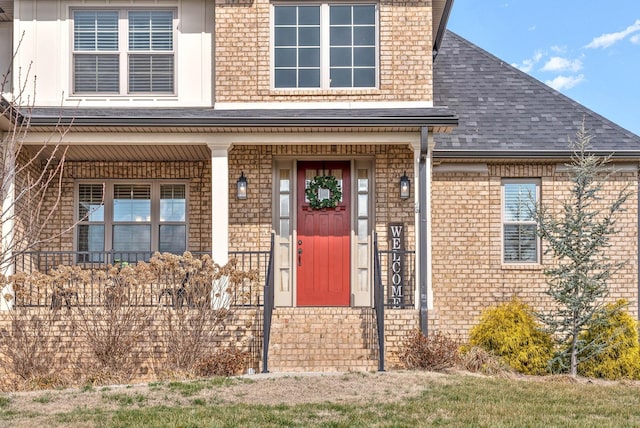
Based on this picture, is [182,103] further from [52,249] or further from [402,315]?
[402,315]

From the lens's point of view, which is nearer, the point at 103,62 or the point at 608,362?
the point at 608,362

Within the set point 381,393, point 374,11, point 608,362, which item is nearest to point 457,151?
point 374,11

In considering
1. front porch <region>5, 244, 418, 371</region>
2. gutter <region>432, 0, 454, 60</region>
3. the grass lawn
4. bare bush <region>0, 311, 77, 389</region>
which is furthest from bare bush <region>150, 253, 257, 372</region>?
gutter <region>432, 0, 454, 60</region>

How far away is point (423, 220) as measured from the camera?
12.1 m

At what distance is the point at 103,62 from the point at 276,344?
5448mm

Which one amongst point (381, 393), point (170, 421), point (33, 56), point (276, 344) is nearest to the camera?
point (170, 421)

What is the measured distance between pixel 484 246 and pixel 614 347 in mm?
2918

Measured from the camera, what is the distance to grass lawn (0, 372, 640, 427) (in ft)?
24.3

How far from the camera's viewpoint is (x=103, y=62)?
1333cm

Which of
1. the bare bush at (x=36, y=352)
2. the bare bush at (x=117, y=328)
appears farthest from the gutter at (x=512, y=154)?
the bare bush at (x=36, y=352)

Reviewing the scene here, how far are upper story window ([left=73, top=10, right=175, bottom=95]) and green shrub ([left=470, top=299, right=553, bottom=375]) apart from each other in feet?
20.1

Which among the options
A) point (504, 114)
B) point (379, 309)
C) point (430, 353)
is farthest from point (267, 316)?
point (504, 114)

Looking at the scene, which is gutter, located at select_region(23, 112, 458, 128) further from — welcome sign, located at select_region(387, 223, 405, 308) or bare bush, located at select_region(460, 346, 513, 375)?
bare bush, located at select_region(460, 346, 513, 375)

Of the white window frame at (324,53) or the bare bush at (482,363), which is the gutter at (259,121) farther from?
the bare bush at (482,363)
